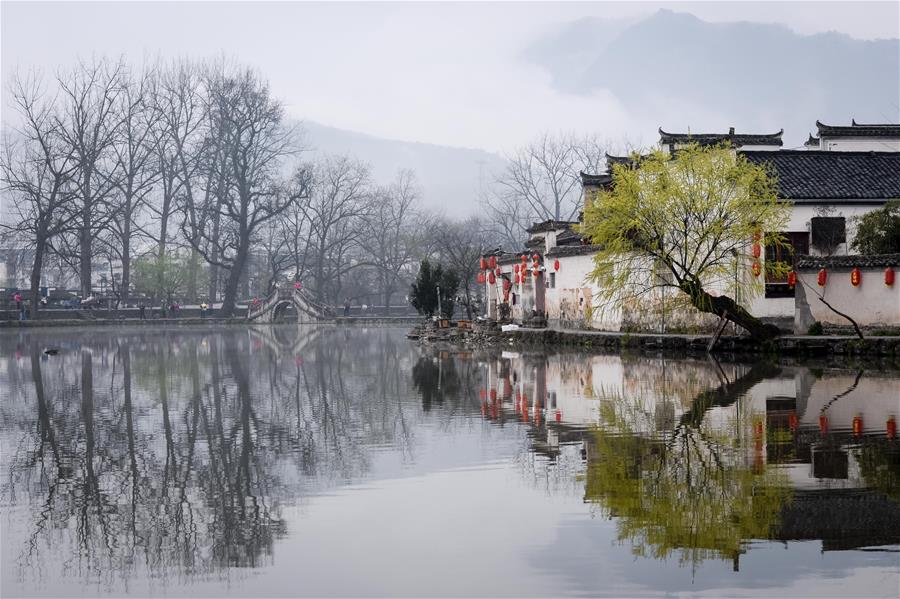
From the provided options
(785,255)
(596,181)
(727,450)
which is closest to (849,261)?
(785,255)

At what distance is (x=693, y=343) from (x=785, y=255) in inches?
158

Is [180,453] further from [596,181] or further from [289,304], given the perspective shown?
[289,304]

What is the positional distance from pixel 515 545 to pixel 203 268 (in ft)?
247

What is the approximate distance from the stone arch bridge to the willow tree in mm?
40751

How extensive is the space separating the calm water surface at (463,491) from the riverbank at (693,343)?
519cm

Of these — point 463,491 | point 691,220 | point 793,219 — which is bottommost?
point 463,491

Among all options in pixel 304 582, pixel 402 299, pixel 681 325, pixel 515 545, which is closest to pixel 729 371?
pixel 681 325

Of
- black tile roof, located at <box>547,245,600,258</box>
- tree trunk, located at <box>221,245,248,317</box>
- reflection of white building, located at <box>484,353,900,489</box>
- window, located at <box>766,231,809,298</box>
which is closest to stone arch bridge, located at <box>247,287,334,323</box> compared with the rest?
tree trunk, located at <box>221,245,248,317</box>

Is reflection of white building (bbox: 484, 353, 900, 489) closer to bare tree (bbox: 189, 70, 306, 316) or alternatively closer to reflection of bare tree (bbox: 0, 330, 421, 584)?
reflection of bare tree (bbox: 0, 330, 421, 584)

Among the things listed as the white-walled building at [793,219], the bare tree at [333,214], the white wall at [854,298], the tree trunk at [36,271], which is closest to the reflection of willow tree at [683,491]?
the white wall at [854,298]

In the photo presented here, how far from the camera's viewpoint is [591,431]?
44.2 ft

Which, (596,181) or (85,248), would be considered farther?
(85,248)

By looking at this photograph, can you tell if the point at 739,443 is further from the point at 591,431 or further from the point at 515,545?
the point at 515,545

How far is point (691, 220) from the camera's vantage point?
27.9 meters
